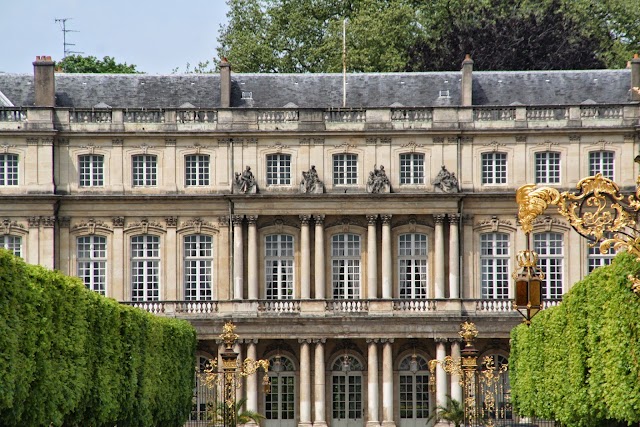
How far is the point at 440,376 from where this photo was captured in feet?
252

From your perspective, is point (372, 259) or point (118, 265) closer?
point (372, 259)

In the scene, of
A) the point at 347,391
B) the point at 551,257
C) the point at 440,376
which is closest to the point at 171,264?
the point at 347,391

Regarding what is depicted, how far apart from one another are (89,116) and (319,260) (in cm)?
1070

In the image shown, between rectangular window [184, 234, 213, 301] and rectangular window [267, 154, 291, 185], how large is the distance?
11.4 feet

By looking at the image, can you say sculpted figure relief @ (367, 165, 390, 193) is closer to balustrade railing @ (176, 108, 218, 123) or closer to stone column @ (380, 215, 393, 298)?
stone column @ (380, 215, 393, 298)

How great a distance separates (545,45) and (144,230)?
2404 centimetres

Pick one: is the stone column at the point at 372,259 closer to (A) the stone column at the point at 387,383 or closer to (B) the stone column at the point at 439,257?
(A) the stone column at the point at 387,383

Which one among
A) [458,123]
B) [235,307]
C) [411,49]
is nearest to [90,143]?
[235,307]

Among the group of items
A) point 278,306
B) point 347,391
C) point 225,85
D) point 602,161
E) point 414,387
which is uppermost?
point 225,85

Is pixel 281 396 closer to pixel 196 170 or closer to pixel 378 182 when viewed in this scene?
pixel 378 182

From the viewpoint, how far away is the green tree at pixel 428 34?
92062 millimetres

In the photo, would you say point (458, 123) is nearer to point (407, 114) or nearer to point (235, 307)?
point (407, 114)

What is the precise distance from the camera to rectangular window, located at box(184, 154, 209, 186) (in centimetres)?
7838

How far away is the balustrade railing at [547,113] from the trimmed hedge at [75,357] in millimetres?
20400
